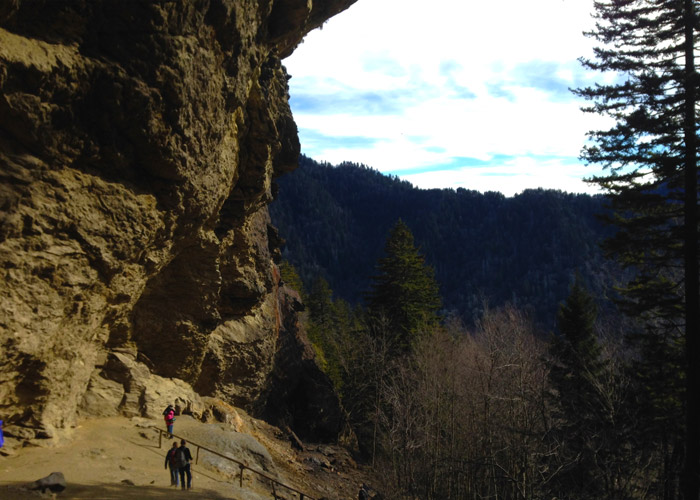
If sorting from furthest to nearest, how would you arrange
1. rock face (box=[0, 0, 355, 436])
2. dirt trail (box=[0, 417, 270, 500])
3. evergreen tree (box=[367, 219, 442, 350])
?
evergreen tree (box=[367, 219, 442, 350])
dirt trail (box=[0, 417, 270, 500])
rock face (box=[0, 0, 355, 436])

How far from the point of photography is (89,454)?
1261cm

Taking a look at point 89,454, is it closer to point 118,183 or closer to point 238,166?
point 118,183

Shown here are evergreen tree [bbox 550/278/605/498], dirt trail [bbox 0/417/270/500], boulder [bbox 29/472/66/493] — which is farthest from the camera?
evergreen tree [bbox 550/278/605/498]

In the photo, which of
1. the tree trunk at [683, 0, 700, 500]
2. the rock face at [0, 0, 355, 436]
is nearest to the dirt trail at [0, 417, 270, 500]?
the rock face at [0, 0, 355, 436]

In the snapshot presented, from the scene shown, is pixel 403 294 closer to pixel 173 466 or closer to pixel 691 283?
pixel 173 466

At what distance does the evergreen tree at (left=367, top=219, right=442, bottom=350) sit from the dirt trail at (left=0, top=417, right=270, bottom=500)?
1979 cm

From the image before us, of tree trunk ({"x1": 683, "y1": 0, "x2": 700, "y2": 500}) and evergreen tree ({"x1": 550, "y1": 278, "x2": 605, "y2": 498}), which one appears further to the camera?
evergreen tree ({"x1": 550, "y1": 278, "x2": 605, "y2": 498})

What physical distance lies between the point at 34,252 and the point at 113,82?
4059mm

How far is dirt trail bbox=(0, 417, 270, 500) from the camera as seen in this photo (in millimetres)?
10586

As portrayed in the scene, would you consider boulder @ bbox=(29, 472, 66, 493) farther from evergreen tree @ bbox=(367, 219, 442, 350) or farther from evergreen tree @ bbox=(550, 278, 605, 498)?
evergreen tree @ bbox=(367, 219, 442, 350)

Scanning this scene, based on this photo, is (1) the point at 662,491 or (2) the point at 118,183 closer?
(2) the point at 118,183

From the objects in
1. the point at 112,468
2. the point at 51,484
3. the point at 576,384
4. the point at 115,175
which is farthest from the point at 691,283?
the point at 112,468

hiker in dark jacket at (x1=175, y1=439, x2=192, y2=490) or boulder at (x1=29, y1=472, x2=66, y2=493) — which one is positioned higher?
boulder at (x1=29, y1=472, x2=66, y2=493)

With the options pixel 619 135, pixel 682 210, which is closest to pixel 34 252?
pixel 619 135
